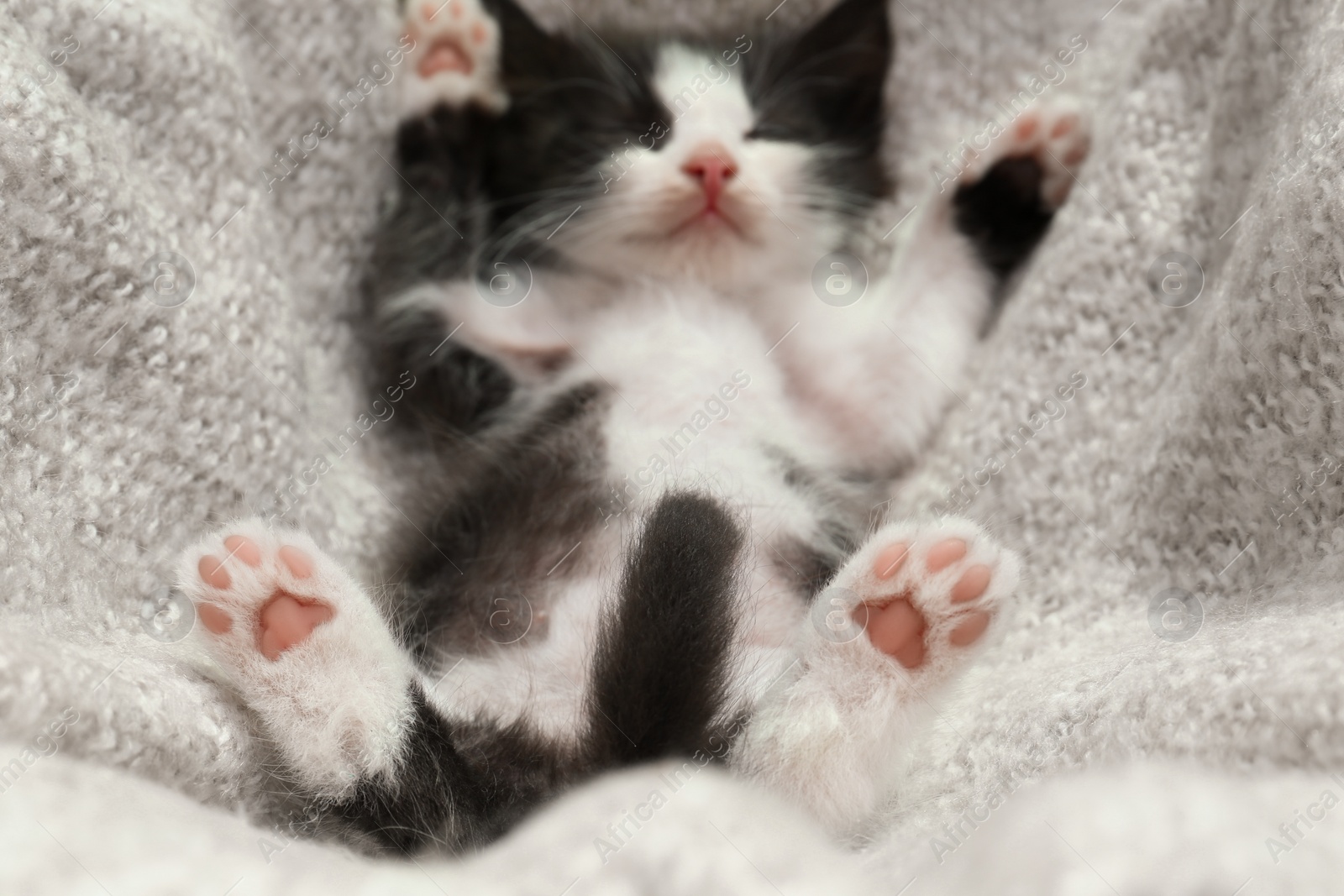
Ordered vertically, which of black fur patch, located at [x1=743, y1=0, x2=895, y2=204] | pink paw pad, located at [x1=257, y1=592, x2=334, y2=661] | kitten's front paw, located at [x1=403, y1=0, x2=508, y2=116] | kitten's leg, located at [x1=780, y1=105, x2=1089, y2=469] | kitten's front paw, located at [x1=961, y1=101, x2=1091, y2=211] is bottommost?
pink paw pad, located at [x1=257, y1=592, x2=334, y2=661]

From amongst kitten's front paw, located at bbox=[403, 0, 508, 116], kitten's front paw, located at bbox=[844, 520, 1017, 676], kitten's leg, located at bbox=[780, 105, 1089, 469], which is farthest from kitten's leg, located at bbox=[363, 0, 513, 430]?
kitten's front paw, located at bbox=[844, 520, 1017, 676]

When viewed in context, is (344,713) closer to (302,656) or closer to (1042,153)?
(302,656)

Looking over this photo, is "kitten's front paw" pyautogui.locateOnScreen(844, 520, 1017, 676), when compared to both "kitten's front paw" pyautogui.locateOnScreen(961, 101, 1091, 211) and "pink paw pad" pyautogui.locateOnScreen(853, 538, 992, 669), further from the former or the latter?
"kitten's front paw" pyautogui.locateOnScreen(961, 101, 1091, 211)

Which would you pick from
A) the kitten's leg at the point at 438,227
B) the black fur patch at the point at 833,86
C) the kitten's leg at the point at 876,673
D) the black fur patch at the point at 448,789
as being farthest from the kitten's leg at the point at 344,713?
the black fur patch at the point at 833,86

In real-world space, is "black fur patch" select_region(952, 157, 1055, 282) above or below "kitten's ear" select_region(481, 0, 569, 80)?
below

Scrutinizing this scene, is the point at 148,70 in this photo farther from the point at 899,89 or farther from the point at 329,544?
the point at 899,89

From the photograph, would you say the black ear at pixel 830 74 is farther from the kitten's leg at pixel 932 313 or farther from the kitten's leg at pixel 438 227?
the kitten's leg at pixel 438 227

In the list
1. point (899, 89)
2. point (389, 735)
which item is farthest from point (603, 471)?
point (899, 89)

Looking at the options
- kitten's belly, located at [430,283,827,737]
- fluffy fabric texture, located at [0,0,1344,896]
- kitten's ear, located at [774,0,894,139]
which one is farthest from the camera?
kitten's ear, located at [774,0,894,139]
